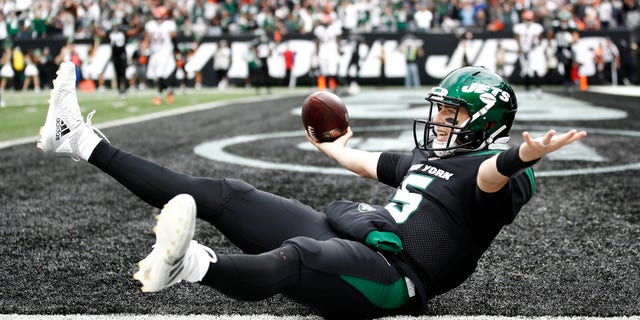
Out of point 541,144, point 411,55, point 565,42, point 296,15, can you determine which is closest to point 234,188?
point 541,144

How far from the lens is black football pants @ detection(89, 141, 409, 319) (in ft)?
8.45

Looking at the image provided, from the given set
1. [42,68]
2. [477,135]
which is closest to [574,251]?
[477,135]

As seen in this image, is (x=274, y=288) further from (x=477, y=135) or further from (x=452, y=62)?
(x=452, y=62)

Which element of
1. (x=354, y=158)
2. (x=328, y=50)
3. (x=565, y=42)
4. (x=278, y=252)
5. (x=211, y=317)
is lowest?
(x=328, y=50)

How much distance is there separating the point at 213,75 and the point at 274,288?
23142 mm

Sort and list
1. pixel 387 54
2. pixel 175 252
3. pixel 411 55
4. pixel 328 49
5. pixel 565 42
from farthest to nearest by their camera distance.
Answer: pixel 387 54 < pixel 411 55 < pixel 328 49 < pixel 565 42 < pixel 175 252

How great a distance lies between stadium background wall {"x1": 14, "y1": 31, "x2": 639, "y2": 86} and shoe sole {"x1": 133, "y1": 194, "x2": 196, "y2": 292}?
69.3 feet

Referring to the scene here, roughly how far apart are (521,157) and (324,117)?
1.20m

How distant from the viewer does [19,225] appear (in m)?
4.95

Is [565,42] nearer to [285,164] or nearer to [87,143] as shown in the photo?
[285,164]

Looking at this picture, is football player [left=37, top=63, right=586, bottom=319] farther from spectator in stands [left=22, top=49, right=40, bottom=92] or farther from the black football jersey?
spectator in stands [left=22, top=49, right=40, bottom=92]

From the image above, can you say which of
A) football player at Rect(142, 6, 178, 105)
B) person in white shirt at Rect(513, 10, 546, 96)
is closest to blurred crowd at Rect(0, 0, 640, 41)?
person in white shirt at Rect(513, 10, 546, 96)

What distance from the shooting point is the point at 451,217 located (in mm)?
2971

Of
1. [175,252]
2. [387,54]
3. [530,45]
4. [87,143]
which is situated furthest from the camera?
[387,54]
